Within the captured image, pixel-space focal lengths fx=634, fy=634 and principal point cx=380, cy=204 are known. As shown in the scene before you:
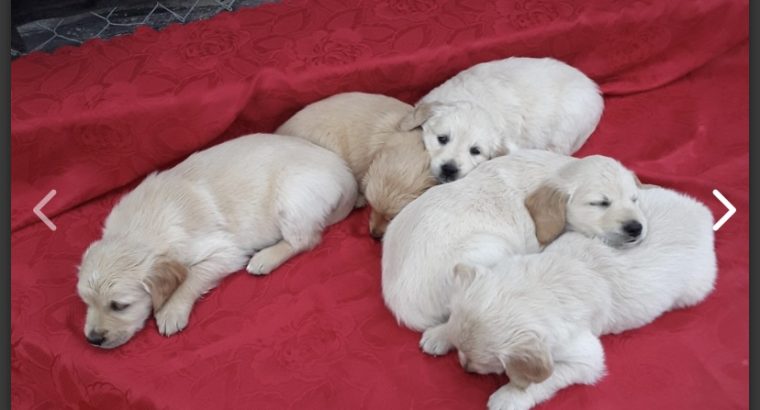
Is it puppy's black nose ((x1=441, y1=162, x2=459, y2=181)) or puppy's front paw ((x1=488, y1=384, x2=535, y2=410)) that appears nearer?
puppy's front paw ((x1=488, y1=384, x2=535, y2=410))

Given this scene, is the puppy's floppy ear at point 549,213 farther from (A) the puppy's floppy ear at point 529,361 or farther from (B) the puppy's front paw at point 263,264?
(B) the puppy's front paw at point 263,264

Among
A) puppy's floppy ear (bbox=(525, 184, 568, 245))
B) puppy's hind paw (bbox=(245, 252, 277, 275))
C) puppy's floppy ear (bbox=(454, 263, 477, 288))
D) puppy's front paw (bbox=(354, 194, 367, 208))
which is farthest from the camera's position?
puppy's front paw (bbox=(354, 194, 367, 208))

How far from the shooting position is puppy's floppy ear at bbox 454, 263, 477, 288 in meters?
1.93

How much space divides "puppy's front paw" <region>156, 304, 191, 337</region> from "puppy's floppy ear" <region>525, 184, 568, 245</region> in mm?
1299

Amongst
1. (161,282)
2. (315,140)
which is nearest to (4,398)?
(161,282)

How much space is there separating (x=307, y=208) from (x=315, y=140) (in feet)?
1.32

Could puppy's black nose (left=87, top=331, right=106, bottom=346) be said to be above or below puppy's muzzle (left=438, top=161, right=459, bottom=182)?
below

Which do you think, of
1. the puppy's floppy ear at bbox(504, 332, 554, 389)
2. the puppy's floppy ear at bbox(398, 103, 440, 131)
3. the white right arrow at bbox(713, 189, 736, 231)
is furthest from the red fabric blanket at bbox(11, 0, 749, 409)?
the puppy's floppy ear at bbox(398, 103, 440, 131)

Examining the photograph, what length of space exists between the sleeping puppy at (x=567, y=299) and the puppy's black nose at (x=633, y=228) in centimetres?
5

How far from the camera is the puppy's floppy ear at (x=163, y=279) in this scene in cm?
217

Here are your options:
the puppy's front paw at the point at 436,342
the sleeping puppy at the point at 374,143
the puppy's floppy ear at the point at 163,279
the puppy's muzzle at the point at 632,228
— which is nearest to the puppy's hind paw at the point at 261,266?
the puppy's floppy ear at the point at 163,279

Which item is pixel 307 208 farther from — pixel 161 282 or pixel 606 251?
pixel 606 251

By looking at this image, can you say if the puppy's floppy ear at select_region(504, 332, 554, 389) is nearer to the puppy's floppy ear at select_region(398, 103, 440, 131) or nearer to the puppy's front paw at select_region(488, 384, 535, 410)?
the puppy's front paw at select_region(488, 384, 535, 410)

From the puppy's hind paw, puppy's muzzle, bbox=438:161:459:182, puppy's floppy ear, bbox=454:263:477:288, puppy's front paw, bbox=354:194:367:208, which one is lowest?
the puppy's hind paw
